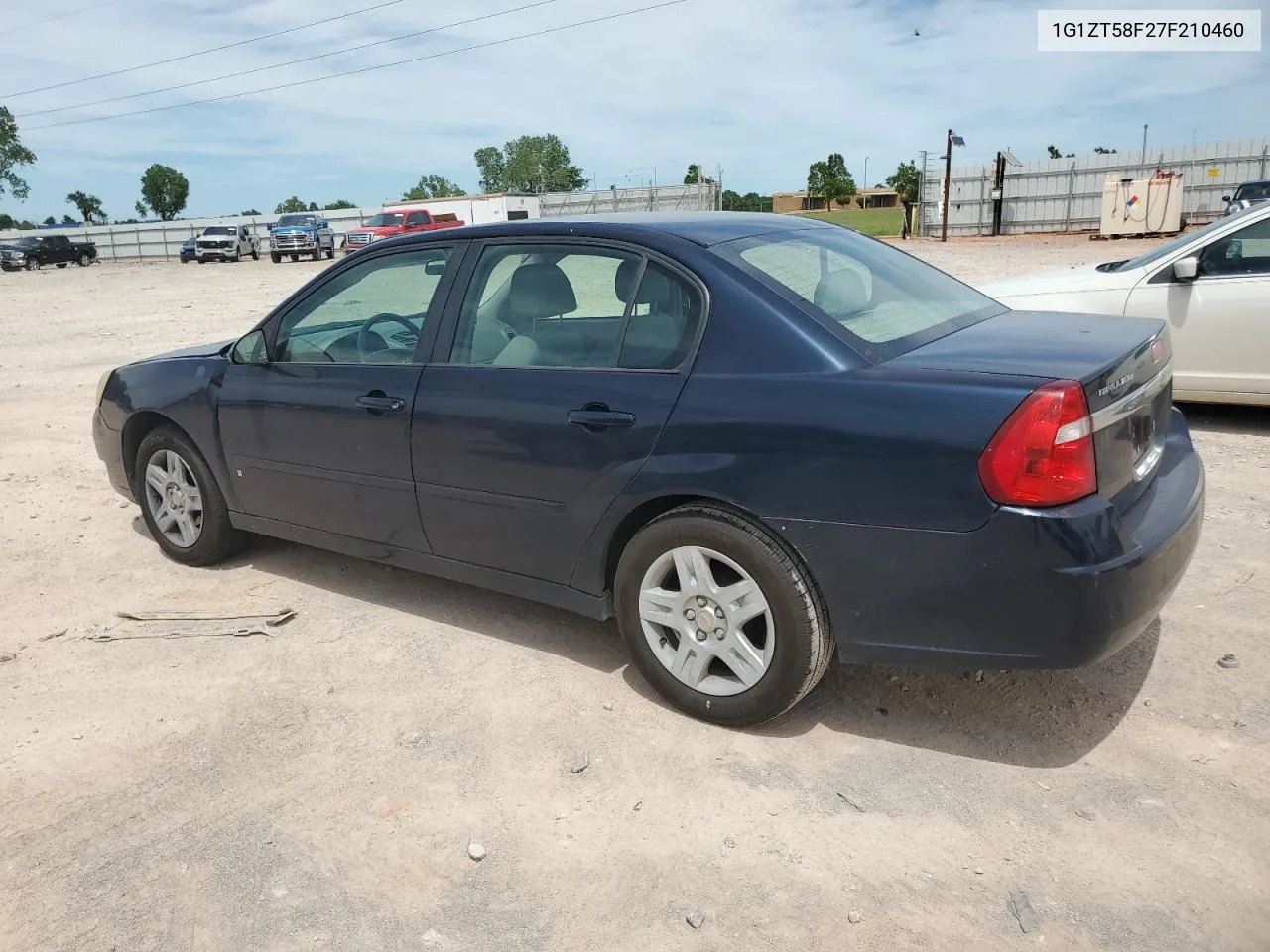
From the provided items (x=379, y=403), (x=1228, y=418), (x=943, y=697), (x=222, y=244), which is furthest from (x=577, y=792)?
(x=222, y=244)

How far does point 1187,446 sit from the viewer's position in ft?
11.6

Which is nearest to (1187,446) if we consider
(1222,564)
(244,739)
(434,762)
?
(1222,564)

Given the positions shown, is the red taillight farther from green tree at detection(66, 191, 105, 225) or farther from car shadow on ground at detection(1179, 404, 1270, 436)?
green tree at detection(66, 191, 105, 225)

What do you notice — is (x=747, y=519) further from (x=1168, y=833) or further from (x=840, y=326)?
(x=1168, y=833)

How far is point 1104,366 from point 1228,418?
17.2 feet

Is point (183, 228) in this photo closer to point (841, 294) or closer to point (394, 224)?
point (394, 224)

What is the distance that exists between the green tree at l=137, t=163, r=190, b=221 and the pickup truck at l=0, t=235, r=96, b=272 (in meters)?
77.5

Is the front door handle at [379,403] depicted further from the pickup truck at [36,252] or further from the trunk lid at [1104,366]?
the pickup truck at [36,252]

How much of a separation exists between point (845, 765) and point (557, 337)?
1.75 m

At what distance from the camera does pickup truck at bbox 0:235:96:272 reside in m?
44.2

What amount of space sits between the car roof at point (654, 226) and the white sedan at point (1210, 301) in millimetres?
3754

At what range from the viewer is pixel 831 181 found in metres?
120

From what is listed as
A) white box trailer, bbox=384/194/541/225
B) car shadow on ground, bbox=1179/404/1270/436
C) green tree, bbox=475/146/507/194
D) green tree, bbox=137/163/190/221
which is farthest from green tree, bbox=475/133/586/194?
car shadow on ground, bbox=1179/404/1270/436

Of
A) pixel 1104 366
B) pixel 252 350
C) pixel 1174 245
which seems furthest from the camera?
pixel 1174 245
